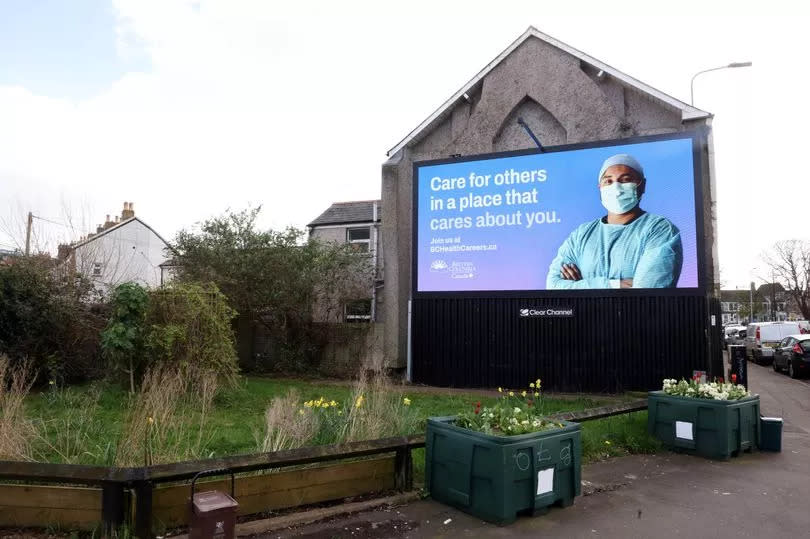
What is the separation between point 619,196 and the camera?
14680mm

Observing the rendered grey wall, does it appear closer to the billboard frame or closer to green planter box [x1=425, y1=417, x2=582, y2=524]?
the billboard frame

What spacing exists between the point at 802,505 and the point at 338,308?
1525 centimetres

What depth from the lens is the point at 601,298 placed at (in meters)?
14.7

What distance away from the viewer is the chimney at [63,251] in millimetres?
15130

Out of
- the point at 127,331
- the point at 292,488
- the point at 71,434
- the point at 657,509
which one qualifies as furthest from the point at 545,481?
the point at 127,331

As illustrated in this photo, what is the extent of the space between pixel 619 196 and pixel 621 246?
51.3 inches

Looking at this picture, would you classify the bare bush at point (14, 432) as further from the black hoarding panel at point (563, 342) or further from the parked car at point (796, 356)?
the parked car at point (796, 356)

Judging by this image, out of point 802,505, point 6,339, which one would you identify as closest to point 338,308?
point 6,339

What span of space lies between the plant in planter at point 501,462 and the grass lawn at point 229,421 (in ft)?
2.77

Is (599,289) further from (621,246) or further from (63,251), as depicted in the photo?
(63,251)

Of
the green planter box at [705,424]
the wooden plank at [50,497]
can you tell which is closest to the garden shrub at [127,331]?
the wooden plank at [50,497]

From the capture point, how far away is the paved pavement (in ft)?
16.6

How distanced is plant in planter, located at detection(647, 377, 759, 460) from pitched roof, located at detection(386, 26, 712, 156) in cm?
873

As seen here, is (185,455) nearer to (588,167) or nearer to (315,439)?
(315,439)
